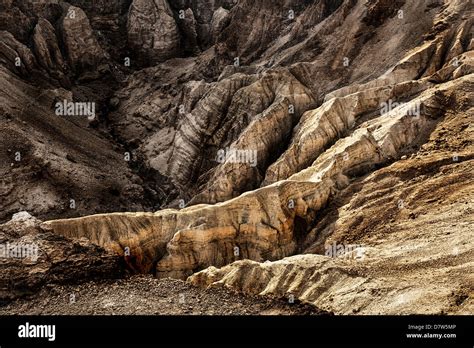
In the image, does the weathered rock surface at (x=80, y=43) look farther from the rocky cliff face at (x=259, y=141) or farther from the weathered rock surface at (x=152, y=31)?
the weathered rock surface at (x=152, y=31)

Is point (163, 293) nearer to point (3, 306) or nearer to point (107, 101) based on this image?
point (3, 306)

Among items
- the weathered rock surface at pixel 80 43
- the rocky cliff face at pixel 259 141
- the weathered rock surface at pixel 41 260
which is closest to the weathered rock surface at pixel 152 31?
the rocky cliff face at pixel 259 141

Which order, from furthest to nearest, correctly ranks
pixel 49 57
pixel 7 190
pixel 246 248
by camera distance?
pixel 49 57, pixel 7 190, pixel 246 248

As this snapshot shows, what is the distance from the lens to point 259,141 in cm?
2934

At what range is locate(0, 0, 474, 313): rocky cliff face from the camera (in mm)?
16859

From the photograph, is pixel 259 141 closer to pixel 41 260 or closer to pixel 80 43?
pixel 41 260

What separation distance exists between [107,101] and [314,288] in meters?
35.9

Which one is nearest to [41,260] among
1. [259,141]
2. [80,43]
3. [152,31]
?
[259,141]

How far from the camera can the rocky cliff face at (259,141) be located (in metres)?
16.9

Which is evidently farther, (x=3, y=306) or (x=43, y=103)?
(x=43, y=103)

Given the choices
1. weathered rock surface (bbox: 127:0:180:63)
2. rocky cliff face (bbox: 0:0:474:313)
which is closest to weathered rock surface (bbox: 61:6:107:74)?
rocky cliff face (bbox: 0:0:474:313)

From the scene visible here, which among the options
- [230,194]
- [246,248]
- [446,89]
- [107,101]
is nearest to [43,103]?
[107,101]
